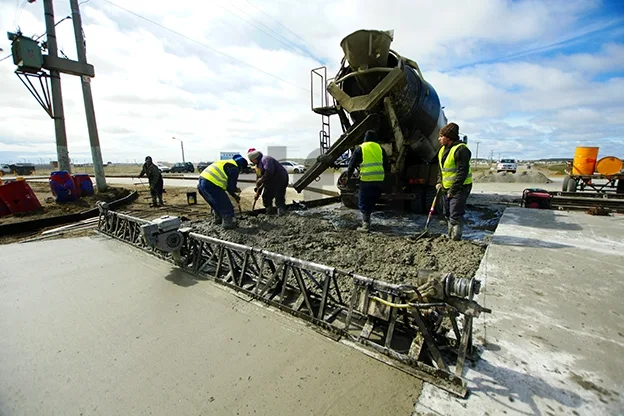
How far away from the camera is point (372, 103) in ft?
16.4

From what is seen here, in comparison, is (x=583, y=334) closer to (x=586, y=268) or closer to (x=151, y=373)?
(x=586, y=268)

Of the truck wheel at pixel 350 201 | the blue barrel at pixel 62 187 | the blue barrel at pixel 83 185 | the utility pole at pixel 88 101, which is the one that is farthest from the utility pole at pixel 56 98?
the truck wheel at pixel 350 201

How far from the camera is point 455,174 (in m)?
3.90

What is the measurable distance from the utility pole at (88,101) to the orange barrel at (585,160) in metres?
16.2

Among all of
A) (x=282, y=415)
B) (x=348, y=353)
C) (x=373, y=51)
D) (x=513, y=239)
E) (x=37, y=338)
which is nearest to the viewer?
(x=282, y=415)

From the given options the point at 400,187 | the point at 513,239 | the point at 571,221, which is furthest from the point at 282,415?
the point at 571,221

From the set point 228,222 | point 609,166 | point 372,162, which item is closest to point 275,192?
point 228,222

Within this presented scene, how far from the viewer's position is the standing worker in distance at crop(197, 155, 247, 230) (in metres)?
4.71

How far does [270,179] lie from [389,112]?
2673 millimetres

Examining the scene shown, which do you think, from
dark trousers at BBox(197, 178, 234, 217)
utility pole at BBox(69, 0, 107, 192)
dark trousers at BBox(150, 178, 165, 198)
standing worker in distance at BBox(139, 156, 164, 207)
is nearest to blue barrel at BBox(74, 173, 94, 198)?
utility pole at BBox(69, 0, 107, 192)

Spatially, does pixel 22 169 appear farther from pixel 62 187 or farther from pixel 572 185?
pixel 572 185

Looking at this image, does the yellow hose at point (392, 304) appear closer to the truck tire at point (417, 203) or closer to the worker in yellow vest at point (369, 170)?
the worker in yellow vest at point (369, 170)

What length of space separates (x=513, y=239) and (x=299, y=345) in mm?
3506

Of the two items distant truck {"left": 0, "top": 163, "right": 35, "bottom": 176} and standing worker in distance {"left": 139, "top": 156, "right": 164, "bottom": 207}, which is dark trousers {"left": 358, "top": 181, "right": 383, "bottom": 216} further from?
distant truck {"left": 0, "top": 163, "right": 35, "bottom": 176}
